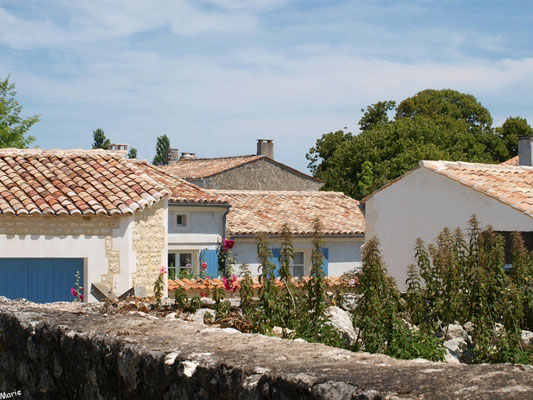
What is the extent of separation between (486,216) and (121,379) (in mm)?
11381

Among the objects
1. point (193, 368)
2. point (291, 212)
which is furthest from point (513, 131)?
point (193, 368)

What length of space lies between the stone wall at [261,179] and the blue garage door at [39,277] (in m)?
22.3

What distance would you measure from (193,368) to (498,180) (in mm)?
12971

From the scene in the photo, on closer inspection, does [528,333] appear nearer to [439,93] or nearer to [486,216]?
[486,216]

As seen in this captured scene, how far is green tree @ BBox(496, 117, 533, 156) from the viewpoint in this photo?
49.8 meters

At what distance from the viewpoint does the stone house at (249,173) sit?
121ft

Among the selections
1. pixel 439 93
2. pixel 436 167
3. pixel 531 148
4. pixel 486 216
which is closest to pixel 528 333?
pixel 486 216

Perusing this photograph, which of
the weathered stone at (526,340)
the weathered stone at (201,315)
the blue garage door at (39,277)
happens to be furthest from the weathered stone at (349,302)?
the blue garage door at (39,277)

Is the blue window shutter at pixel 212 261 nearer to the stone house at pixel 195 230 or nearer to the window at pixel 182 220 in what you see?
the stone house at pixel 195 230

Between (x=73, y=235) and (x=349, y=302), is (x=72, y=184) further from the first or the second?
(x=349, y=302)

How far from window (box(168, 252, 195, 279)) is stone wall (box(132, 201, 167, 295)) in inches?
301

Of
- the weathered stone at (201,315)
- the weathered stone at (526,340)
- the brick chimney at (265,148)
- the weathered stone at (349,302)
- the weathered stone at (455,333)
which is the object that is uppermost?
the brick chimney at (265,148)

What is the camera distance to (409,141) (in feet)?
145

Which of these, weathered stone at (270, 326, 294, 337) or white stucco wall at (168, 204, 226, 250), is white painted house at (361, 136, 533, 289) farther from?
weathered stone at (270, 326, 294, 337)
